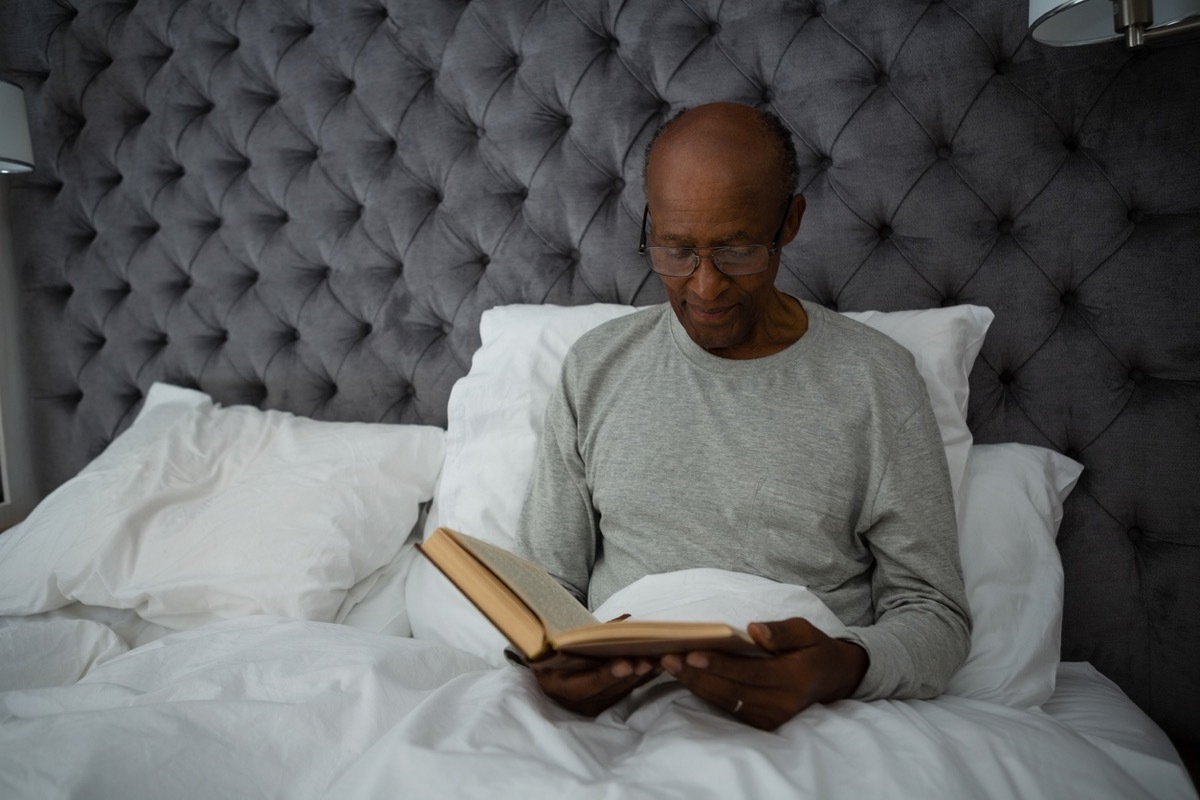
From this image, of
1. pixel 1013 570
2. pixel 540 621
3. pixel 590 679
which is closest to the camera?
pixel 540 621

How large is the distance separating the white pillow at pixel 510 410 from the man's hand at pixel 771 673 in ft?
1.39

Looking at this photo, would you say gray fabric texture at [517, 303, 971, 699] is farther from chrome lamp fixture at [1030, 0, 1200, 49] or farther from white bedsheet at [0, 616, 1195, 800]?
chrome lamp fixture at [1030, 0, 1200, 49]

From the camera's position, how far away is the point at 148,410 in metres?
1.59

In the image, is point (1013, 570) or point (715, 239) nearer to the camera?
point (715, 239)

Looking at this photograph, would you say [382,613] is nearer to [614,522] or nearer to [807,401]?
[614,522]

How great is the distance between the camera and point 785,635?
0.74m

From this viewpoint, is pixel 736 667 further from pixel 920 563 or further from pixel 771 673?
pixel 920 563

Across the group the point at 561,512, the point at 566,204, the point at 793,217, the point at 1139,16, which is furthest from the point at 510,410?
the point at 1139,16

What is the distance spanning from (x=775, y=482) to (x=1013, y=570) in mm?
347

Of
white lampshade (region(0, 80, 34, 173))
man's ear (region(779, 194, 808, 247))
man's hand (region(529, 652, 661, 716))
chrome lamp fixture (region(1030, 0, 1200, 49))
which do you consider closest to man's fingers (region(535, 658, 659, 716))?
man's hand (region(529, 652, 661, 716))

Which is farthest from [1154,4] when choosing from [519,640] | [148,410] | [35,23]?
[35,23]

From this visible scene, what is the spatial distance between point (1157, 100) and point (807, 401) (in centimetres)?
65

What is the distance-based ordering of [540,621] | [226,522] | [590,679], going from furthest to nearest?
[226,522]
[590,679]
[540,621]

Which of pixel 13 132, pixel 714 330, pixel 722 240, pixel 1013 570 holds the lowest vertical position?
pixel 1013 570
